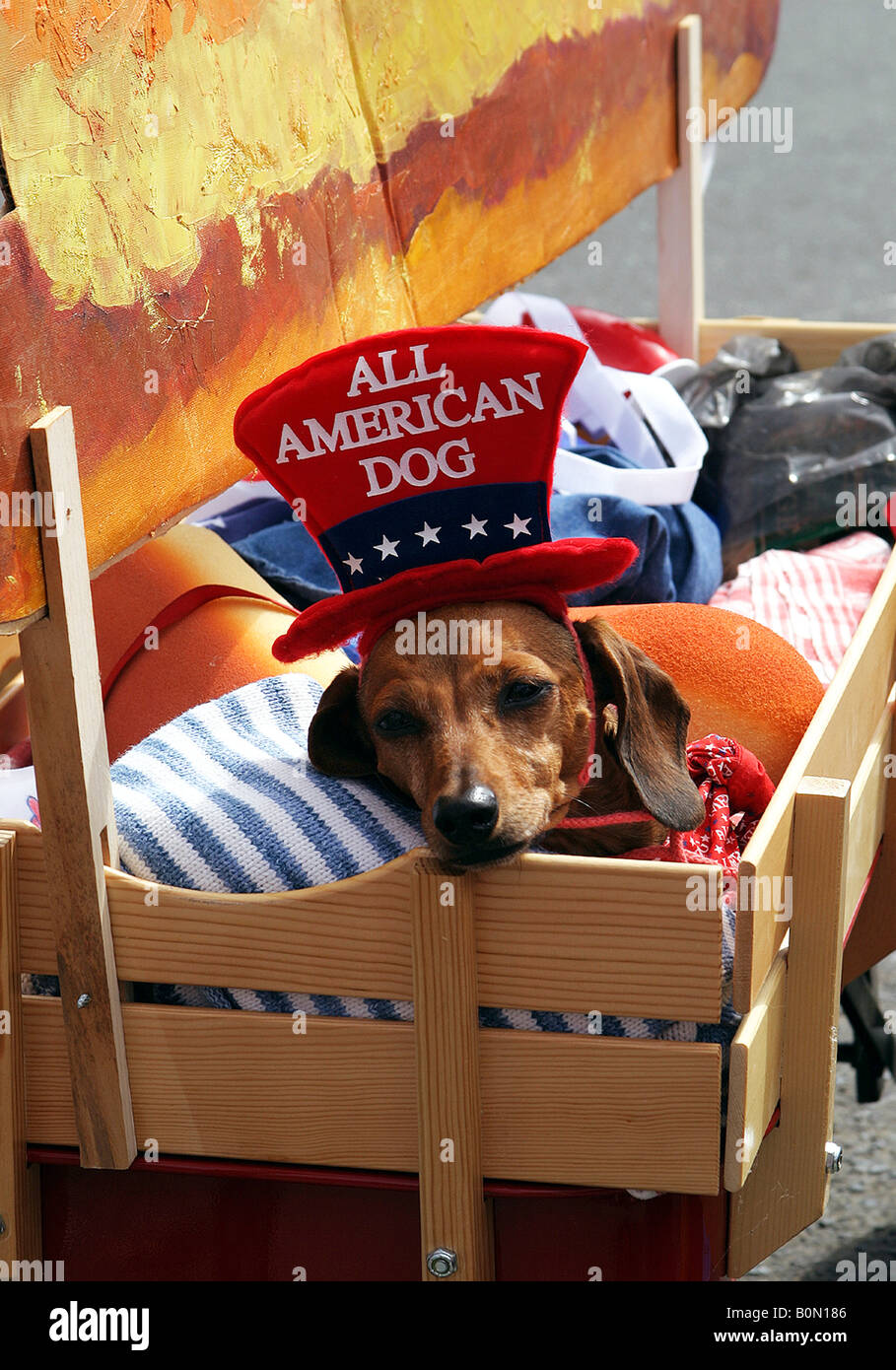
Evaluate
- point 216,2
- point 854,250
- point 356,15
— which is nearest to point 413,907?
point 216,2

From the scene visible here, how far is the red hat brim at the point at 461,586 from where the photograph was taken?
1.78m

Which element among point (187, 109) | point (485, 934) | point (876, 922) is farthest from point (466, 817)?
point (876, 922)

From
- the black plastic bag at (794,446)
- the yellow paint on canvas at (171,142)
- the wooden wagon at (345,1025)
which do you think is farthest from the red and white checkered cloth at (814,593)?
the yellow paint on canvas at (171,142)

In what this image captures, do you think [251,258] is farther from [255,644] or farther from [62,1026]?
[62,1026]

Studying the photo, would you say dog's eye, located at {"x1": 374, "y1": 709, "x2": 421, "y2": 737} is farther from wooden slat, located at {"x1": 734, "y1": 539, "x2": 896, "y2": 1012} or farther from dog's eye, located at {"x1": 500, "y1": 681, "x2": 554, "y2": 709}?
wooden slat, located at {"x1": 734, "y1": 539, "x2": 896, "y2": 1012}

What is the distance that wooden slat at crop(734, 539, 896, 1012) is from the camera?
163 centimetres

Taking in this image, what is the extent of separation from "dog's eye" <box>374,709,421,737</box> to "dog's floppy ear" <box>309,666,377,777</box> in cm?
9

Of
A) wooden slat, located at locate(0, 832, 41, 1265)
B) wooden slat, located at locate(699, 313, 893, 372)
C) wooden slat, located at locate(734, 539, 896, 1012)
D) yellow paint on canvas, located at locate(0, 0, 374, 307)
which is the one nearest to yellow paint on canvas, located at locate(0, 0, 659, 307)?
yellow paint on canvas, located at locate(0, 0, 374, 307)

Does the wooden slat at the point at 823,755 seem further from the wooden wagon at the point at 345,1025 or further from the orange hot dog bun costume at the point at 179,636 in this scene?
the orange hot dog bun costume at the point at 179,636

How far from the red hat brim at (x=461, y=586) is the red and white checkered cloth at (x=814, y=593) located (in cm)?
93

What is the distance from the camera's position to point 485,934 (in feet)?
5.52

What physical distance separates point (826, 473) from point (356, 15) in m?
1.35

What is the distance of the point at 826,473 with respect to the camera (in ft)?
10.5

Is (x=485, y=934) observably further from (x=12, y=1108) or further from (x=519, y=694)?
(x=12, y=1108)
